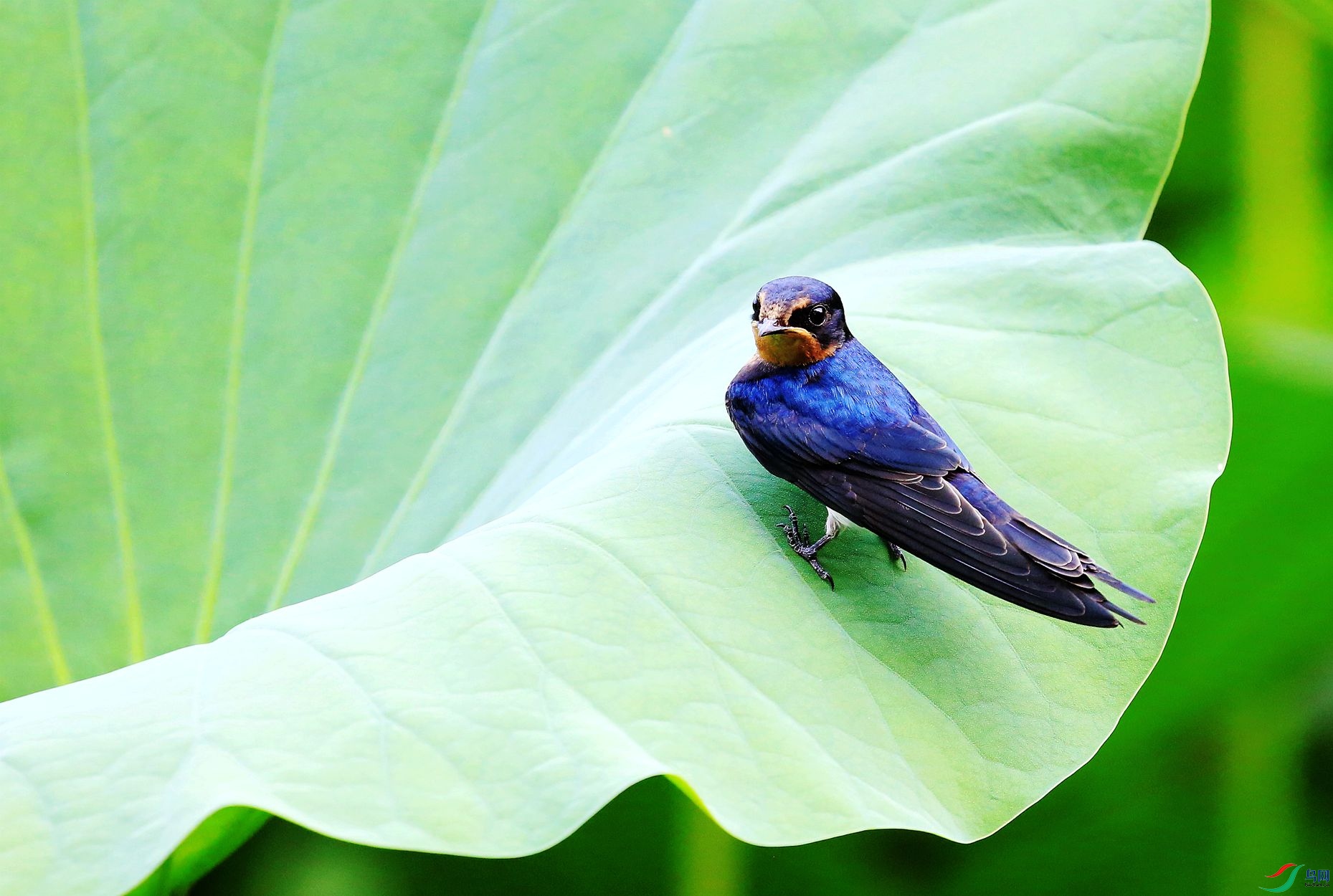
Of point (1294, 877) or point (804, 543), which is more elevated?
point (804, 543)

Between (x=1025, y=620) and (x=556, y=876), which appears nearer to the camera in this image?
(x=1025, y=620)

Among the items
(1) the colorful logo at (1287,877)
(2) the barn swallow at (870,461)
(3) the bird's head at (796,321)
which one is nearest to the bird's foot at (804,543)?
(2) the barn swallow at (870,461)

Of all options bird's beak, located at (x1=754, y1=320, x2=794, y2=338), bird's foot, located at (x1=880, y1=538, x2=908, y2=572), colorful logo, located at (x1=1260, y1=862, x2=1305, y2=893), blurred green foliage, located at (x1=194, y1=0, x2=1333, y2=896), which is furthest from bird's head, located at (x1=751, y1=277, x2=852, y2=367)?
colorful logo, located at (x1=1260, y1=862, x2=1305, y2=893)

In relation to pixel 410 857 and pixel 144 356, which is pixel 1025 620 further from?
pixel 144 356

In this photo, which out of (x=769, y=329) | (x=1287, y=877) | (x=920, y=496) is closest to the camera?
(x=920, y=496)

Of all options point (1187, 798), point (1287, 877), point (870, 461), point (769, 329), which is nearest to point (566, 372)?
point (769, 329)

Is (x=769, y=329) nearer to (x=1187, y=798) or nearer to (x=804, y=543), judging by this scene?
(x=804, y=543)

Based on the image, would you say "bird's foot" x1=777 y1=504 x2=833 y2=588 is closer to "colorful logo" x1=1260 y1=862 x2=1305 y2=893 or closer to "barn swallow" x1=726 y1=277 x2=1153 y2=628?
"barn swallow" x1=726 y1=277 x2=1153 y2=628

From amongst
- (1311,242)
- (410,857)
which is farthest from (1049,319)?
(410,857)
